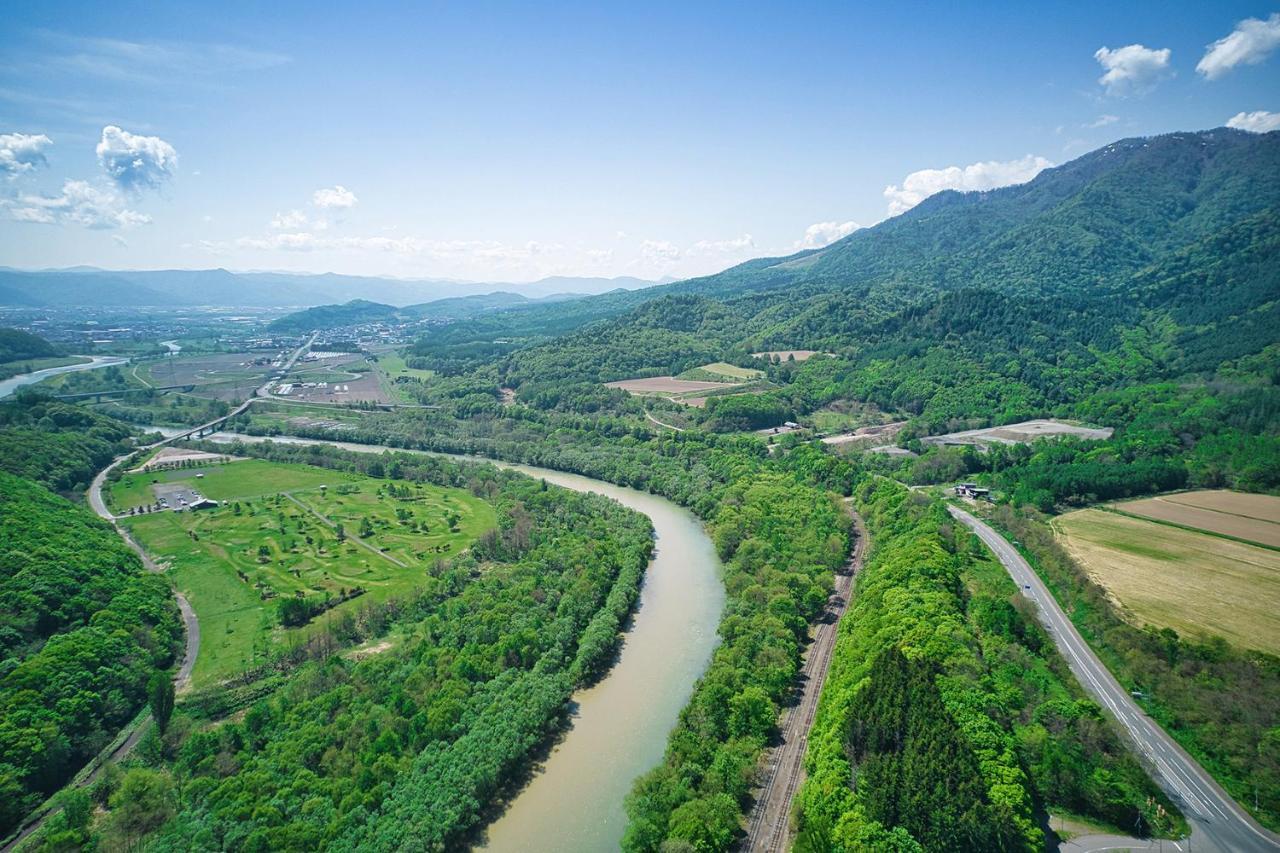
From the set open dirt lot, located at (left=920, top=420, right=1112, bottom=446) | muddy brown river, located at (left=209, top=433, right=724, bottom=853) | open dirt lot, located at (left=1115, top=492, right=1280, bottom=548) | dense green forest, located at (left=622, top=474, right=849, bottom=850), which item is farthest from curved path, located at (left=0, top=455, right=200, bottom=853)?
open dirt lot, located at (left=920, top=420, right=1112, bottom=446)

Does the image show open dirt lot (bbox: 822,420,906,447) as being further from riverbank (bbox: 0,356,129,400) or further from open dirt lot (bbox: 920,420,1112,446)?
riverbank (bbox: 0,356,129,400)

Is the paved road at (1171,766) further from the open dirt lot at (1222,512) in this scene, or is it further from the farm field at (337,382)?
the farm field at (337,382)

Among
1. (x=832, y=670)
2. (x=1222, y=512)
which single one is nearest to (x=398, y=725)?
(x=832, y=670)

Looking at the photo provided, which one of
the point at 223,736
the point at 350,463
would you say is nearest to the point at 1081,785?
the point at 223,736

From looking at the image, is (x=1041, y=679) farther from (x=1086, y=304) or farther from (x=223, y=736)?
(x=1086, y=304)

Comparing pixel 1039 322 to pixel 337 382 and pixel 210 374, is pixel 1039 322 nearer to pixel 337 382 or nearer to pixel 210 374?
pixel 337 382

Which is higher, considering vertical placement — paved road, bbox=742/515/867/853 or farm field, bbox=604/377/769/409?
farm field, bbox=604/377/769/409
